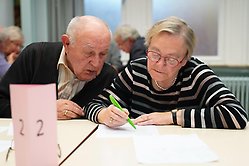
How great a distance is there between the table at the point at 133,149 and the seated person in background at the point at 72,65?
1.80ft

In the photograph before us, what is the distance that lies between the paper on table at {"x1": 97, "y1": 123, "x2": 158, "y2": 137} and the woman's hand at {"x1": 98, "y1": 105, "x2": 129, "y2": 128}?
0.02m

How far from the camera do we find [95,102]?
1.67 m

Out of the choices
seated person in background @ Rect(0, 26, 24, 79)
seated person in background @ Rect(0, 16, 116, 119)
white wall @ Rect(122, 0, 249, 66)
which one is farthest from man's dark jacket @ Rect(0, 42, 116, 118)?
white wall @ Rect(122, 0, 249, 66)

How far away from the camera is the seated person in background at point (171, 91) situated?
1.44m

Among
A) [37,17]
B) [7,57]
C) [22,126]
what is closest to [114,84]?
[22,126]

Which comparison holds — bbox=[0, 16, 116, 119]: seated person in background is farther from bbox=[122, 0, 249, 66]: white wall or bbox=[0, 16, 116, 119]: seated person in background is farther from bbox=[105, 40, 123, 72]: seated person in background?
bbox=[122, 0, 249, 66]: white wall

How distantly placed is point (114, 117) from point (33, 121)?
67 centimetres

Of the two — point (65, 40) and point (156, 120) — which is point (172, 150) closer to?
point (156, 120)

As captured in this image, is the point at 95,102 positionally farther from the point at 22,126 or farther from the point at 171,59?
the point at 22,126

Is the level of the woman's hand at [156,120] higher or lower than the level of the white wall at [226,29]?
lower

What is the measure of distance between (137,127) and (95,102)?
0.31 meters

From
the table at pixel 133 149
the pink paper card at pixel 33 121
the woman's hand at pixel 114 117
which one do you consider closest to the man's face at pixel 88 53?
the woman's hand at pixel 114 117

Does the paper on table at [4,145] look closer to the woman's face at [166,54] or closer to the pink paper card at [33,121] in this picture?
the pink paper card at [33,121]

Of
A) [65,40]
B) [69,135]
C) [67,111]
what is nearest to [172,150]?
[69,135]
